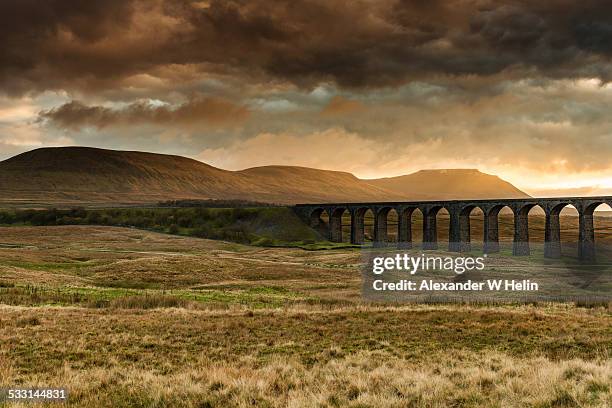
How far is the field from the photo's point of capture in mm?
10477

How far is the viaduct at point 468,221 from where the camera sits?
81.6 metres

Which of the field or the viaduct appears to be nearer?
the field

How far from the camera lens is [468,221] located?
97.6 meters

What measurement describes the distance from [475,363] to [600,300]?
813 inches

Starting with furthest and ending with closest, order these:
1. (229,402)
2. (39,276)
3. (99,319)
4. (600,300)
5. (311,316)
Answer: (39,276)
(600,300)
(311,316)
(99,319)
(229,402)

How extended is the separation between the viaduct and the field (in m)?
59.4

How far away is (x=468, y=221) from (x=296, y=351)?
8602 centimetres

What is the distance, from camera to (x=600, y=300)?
1213 inches

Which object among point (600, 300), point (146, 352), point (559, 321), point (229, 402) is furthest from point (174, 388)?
point (600, 300)

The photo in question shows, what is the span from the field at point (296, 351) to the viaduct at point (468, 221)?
5939 centimetres

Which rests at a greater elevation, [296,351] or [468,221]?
[468,221]

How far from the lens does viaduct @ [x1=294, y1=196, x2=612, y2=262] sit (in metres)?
81.6

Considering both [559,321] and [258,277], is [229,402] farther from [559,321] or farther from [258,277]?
[258,277]

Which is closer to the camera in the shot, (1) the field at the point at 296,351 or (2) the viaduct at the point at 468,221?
(1) the field at the point at 296,351
